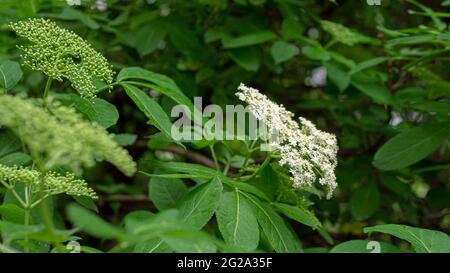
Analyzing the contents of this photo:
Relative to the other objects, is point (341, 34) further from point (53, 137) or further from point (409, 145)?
point (53, 137)

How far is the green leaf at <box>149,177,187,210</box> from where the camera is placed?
147 centimetres

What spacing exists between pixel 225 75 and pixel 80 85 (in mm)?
1373

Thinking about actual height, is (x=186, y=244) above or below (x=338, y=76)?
below

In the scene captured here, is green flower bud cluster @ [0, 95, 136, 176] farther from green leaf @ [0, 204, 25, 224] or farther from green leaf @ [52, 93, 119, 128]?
green leaf @ [52, 93, 119, 128]

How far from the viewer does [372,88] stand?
221 cm

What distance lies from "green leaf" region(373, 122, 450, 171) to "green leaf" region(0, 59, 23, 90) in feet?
3.33

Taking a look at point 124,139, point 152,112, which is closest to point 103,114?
point 152,112

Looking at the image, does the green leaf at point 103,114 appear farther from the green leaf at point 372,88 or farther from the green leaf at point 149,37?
the green leaf at point 372,88

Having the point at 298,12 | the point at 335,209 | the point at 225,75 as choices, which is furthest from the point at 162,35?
the point at 335,209

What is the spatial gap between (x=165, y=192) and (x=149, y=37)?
3.03 feet

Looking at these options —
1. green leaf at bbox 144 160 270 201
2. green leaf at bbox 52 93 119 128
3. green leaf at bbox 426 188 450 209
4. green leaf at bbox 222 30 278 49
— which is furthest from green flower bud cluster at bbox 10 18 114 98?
green leaf at bbox 426 188 450 209

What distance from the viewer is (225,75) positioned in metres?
2.53

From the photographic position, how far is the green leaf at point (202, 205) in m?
1.09
